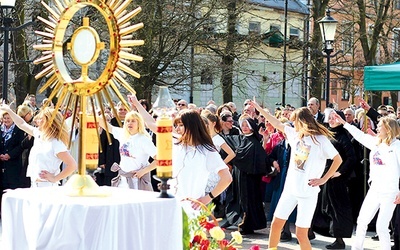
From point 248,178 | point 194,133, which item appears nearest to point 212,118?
point 248,178

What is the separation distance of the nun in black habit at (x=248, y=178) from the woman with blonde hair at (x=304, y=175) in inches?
110

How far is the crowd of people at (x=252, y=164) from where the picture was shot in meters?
6.77

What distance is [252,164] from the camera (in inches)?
445

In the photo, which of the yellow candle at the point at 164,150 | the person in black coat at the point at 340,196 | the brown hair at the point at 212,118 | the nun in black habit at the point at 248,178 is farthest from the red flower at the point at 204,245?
the nun in black habit at the point at 248,178

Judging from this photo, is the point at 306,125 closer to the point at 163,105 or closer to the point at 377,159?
the point at 377,159

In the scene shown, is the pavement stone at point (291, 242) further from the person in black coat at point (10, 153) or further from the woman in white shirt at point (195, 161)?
the person in black coat at point (10, 153)

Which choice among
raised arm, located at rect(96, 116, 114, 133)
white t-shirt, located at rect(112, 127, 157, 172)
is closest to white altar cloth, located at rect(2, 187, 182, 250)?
raised arm, located at rect(96, 116, 114, 133)

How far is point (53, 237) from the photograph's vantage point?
14.6 ft

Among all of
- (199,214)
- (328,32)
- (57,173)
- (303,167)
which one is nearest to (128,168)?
(57,173)

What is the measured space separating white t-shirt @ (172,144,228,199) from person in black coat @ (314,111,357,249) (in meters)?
3.77

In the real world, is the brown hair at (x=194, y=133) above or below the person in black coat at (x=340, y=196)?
above

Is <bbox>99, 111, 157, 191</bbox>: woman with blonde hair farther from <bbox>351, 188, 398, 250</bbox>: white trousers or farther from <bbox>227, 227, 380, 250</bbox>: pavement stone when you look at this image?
<bbox>351, 188, 398, 250</bbox>: white trousers

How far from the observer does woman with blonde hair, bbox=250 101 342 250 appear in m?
8.12

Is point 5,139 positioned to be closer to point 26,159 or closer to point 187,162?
point 26,159
